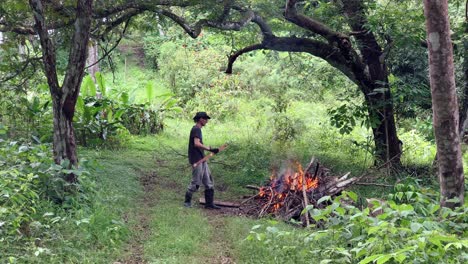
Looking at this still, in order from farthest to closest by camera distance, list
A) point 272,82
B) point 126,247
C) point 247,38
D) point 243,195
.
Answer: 1. point 272,82
2. point 247,38
3. point 243,195
4. point 126,247

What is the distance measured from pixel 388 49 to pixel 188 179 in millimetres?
4802

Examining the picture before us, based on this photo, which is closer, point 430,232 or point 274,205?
point 430,232

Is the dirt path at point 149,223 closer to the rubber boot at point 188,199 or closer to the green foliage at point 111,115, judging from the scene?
the rubber boot at point 188,199

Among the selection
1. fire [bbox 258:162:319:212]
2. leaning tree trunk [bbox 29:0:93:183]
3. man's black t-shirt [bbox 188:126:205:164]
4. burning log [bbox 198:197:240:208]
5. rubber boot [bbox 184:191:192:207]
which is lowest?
burning log [bbox 198:197:240:208]

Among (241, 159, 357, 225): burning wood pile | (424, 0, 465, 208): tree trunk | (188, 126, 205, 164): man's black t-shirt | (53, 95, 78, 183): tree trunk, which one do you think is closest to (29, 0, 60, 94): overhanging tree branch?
(53, 95, 78, 183): tree trunk

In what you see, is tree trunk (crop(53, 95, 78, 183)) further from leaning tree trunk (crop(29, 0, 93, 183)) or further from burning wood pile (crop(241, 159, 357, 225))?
burning wood pile (crop(241, 159, 357, 225))

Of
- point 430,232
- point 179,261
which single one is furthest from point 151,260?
point 430,232

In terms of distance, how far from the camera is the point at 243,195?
988 cm

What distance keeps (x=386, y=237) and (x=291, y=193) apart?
4.14 meters

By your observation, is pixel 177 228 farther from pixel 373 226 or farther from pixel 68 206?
pixel 373 226

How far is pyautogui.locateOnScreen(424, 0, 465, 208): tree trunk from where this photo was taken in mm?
5613

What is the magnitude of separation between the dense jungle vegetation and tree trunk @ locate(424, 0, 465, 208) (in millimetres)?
182

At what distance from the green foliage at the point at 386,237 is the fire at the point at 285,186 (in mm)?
2540

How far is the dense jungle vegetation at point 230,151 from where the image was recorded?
5.36 m
